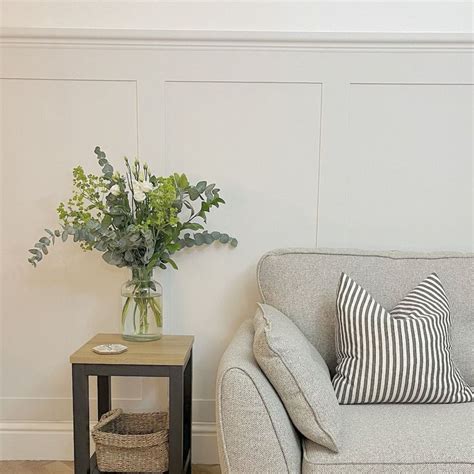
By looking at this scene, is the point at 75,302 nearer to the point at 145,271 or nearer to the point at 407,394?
the point at 145,271

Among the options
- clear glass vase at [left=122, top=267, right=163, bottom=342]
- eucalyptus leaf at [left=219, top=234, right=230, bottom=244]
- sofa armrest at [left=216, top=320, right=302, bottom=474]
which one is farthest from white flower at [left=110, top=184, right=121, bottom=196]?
sofa armrest at [left=216, top=320, right=302, bottom=474]

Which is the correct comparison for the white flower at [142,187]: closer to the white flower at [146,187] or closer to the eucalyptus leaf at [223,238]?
the white flower at [146,187]

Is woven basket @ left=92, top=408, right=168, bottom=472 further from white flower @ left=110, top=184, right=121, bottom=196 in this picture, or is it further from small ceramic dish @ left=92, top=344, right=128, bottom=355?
white flower @ left=110, top=184, right=121, bottom=196

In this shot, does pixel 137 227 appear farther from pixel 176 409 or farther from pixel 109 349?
pixel 176 409

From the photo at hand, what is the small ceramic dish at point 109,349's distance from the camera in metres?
2.02

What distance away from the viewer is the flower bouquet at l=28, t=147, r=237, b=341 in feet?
6.86

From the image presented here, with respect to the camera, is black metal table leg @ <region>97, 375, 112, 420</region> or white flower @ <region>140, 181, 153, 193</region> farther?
black metal table leg @ <region>97, 375, 112, 420</region>

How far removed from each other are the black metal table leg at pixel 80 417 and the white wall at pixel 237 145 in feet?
1.67

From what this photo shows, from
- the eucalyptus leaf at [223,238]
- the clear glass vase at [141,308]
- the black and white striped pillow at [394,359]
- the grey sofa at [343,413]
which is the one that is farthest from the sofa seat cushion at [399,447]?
the eucalyptus leaf at [223,238]

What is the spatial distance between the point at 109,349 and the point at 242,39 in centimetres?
129

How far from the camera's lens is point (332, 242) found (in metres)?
2.42

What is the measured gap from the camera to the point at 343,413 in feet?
5.87

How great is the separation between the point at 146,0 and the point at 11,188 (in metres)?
0.94

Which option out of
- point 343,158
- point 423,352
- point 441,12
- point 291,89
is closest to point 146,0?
point 291,89
